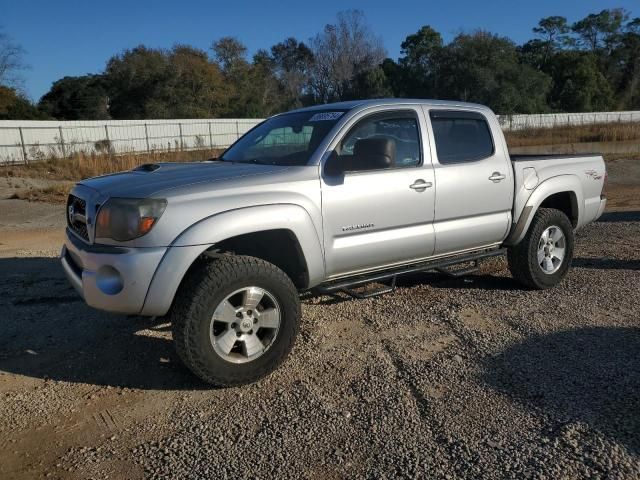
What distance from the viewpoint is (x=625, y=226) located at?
894cm

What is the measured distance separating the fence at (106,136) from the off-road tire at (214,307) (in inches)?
848

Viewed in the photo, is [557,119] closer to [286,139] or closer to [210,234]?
[286,139]

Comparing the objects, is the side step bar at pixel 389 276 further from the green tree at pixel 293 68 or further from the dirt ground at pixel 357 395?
the green tree at pixel 293 68

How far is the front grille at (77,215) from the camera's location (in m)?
3.72

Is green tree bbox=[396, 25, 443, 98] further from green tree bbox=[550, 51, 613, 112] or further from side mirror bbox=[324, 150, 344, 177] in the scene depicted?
side mirror bbox=[324, 150, 344, 177]

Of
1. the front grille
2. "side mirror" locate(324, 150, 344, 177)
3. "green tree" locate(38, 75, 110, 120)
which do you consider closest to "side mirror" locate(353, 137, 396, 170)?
"side mirror" locate(324, 150, 344, 177)

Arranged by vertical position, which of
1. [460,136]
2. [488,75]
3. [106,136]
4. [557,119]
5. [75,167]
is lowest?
[75,167]

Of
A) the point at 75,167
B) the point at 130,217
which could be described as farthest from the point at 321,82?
the point at 130,217

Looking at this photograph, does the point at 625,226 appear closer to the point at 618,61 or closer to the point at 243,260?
the point at 243,260

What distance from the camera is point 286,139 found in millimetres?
4578

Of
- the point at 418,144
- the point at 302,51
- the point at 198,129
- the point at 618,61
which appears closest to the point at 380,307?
the point at 418,144

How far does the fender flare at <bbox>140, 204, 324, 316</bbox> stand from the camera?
334 centimetres

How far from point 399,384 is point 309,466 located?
1.03 metres

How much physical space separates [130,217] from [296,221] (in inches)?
42.5
